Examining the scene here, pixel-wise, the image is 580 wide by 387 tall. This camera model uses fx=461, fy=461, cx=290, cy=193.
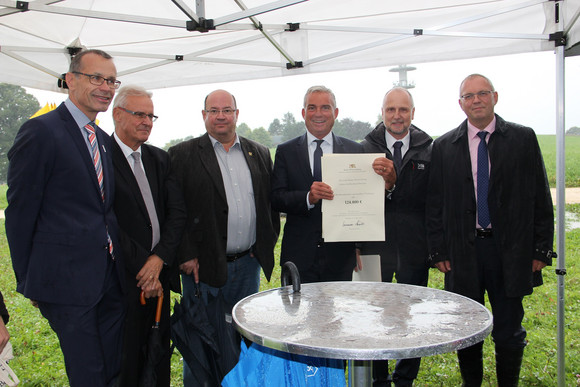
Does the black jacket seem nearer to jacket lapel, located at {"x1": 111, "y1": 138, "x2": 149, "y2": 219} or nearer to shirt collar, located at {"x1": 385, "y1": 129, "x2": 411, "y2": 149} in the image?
shirt collar, located at {"x1": 385, "y1": 129, "x2": 411, "y2": 149}

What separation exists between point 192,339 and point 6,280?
7.46 meters

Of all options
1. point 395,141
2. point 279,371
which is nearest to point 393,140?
point 395,141

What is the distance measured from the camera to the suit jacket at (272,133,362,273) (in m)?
3.28

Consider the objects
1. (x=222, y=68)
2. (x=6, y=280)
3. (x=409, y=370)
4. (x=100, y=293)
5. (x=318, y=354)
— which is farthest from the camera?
(x=6, y=280)

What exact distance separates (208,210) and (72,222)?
104 centimetres

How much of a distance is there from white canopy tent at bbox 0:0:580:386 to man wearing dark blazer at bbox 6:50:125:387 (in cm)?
124

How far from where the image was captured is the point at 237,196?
337 cm

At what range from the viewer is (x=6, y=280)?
8.59 metres

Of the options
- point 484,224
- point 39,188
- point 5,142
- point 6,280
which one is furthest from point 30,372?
point 5,142

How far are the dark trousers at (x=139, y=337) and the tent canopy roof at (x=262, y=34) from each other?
6.89ft

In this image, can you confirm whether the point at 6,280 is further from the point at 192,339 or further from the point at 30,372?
the point at 192,339

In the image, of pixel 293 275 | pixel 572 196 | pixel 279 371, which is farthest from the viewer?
pixel 572 196

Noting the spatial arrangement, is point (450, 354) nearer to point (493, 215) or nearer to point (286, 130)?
point (493, 215)

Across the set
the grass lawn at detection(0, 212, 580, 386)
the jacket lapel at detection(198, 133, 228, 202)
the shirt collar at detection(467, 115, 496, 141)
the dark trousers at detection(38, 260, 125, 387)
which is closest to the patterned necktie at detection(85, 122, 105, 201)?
the dark trousers at detection(38, 260, 125, 387)
